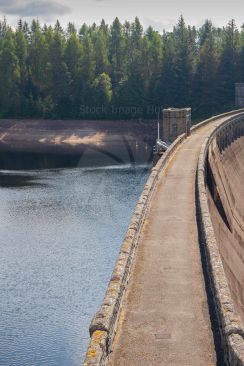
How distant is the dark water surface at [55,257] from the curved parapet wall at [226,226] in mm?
11011

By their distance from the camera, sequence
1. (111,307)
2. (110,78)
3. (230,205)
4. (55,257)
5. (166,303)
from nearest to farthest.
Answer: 1. (111,307)
2. (166,303)
3. (55,257)
4. (230,205)
5. (110,78)

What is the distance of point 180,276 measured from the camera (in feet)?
81.6

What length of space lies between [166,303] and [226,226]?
86.8 feet

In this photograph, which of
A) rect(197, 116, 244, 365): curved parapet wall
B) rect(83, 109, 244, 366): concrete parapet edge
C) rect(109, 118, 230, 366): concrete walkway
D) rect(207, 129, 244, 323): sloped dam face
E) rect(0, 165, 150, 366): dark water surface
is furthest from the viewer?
rect(0, 165, 150, 366): dark water surface

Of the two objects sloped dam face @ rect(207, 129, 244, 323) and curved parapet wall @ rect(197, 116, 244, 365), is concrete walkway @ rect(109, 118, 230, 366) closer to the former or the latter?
curved parapet wall @ rect(197, 116, 244, 365)

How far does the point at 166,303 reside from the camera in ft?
72.0

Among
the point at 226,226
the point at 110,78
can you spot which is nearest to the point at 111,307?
the point at 226,226

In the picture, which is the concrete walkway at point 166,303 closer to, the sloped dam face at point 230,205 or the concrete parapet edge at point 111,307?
Answer: the concrete parapet edge at point 111,307

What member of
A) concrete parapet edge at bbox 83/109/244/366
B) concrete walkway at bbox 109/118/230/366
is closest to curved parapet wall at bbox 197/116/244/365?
concrete walkway at bbox 109/118/230/366

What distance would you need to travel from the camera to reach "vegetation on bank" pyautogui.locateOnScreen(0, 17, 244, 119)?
470 feet

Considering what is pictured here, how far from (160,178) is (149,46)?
4467 inches

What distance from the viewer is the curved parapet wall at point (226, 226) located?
18392mm

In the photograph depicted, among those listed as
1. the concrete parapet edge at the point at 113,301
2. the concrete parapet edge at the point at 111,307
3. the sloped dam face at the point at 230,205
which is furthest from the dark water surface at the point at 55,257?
the concrete parapet edge at the point at 111,307

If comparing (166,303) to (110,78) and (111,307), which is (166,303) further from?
(110,78)
